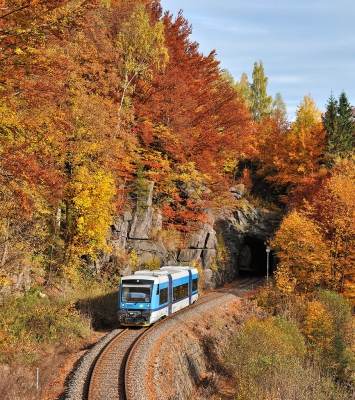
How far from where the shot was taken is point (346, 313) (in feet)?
78.0

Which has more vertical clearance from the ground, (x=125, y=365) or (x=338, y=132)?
(x=338, y=132)

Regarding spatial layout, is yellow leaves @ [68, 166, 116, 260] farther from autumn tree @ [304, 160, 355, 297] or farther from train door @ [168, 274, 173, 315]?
autumn tree @ [304, 160, 355, 297]

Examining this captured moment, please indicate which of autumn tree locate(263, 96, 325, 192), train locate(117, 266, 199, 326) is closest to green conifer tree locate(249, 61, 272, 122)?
autumn tree locate(263, 96, 325, 192)

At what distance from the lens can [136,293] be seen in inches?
771

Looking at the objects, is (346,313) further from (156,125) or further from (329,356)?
(156,125)

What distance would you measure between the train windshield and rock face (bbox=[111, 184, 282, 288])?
799 cm

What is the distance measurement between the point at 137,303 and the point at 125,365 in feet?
17.8

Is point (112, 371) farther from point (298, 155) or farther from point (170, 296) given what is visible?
point (298, 155)

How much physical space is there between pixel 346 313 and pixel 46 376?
60.4ft

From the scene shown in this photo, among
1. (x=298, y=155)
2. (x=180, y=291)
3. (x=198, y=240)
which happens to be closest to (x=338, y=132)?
(x=298, y=155)

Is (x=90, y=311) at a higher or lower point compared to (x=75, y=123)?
lower

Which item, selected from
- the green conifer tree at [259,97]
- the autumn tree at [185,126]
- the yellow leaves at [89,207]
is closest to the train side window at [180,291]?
the yellow leaves at [89,207]

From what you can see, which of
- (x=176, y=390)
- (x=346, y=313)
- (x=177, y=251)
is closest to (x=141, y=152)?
(x=177, y=251)

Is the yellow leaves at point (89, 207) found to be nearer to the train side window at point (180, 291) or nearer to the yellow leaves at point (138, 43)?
the train side window at point (180, 291)
